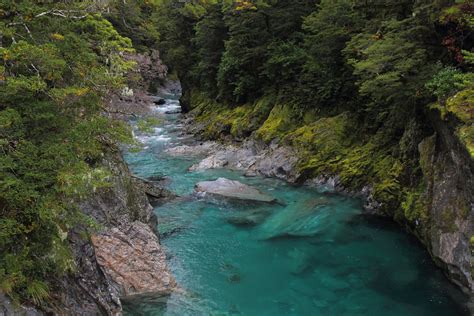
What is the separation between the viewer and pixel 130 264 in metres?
10.5

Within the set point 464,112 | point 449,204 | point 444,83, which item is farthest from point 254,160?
point 464,112

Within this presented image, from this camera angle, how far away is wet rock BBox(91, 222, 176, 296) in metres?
10.2

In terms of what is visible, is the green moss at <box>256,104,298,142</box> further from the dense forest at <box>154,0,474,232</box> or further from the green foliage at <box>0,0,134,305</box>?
the green foliage at <box>0,0,134,305</box>

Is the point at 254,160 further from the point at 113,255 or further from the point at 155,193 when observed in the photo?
the point at 113,255

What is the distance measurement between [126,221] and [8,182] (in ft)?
18.8

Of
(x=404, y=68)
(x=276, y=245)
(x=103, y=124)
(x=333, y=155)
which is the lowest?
(x=276, y=245)

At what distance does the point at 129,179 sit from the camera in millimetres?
A: 12109

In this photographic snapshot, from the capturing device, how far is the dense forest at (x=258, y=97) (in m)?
6.54

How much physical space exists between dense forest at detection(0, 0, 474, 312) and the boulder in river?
3242 millimetres

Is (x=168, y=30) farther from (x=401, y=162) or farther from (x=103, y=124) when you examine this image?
(x=103, y=124)

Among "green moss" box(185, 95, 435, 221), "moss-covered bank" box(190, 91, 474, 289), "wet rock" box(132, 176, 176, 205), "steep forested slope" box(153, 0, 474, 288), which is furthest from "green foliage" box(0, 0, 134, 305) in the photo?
"green moss" box(185, 95, 435, 221)

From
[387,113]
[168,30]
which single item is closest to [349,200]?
[387,113]

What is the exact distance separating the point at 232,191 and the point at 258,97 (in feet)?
39.4

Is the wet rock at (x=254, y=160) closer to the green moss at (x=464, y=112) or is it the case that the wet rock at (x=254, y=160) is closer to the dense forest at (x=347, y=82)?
the dense forest at (x=347, y=82)
